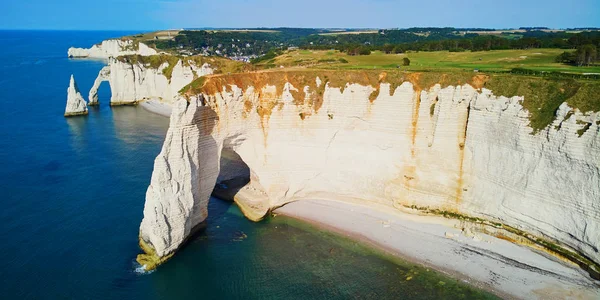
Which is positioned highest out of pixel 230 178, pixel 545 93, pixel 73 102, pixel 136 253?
pixel 545 93

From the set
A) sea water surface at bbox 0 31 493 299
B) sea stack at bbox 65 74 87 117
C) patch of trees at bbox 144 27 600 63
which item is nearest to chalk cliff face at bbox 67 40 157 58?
patch of trees at bbox 144 27 600 63

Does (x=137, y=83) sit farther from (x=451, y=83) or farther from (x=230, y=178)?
(x=451, y=83)

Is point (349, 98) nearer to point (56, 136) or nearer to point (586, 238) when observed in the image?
point (586, 238)

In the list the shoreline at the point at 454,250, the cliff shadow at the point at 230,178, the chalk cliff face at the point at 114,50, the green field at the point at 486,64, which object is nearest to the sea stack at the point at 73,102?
the cliff shadow at the point at 230,178

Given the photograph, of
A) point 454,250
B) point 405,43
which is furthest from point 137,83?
point 454,250

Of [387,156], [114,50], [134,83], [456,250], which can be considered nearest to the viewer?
[456,250]

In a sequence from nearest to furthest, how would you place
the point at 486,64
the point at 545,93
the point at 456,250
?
the point at 545,93, the point at 456,250, the point at 486,64

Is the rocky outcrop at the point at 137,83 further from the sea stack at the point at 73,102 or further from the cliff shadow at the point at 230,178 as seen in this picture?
the cliff shadow at the point at 230,178
